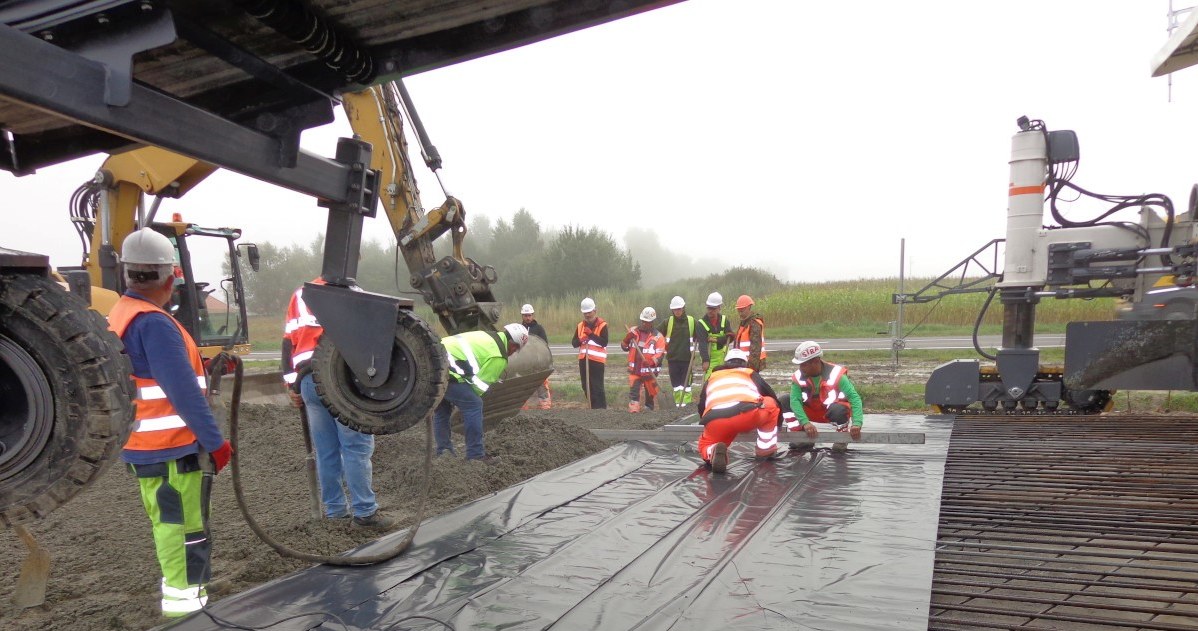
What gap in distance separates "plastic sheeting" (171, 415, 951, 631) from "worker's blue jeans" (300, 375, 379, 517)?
19.7 inches

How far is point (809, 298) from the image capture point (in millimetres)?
23031

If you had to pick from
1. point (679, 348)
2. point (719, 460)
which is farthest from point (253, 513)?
point (679, 348)

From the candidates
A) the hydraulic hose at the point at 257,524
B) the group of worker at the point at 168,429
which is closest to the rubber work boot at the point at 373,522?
the hydraulic hose at the point at 257,524

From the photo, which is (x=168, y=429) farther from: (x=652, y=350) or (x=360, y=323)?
(x=652, y=350)

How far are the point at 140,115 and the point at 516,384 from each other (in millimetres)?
5597

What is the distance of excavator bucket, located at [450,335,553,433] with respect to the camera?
714 cm

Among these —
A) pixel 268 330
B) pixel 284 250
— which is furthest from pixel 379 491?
pixel 284 250

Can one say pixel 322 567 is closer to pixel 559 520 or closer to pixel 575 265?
pixel 559 520

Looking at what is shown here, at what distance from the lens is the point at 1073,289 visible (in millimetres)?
7297

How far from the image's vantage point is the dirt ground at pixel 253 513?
3648 mm

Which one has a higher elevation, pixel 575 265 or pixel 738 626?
pixel 575 265

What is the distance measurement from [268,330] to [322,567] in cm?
3278

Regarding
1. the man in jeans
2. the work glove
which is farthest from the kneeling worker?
the work glove

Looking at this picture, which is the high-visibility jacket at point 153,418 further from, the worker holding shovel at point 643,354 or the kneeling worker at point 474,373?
the worker holding shovel at point 643,354
